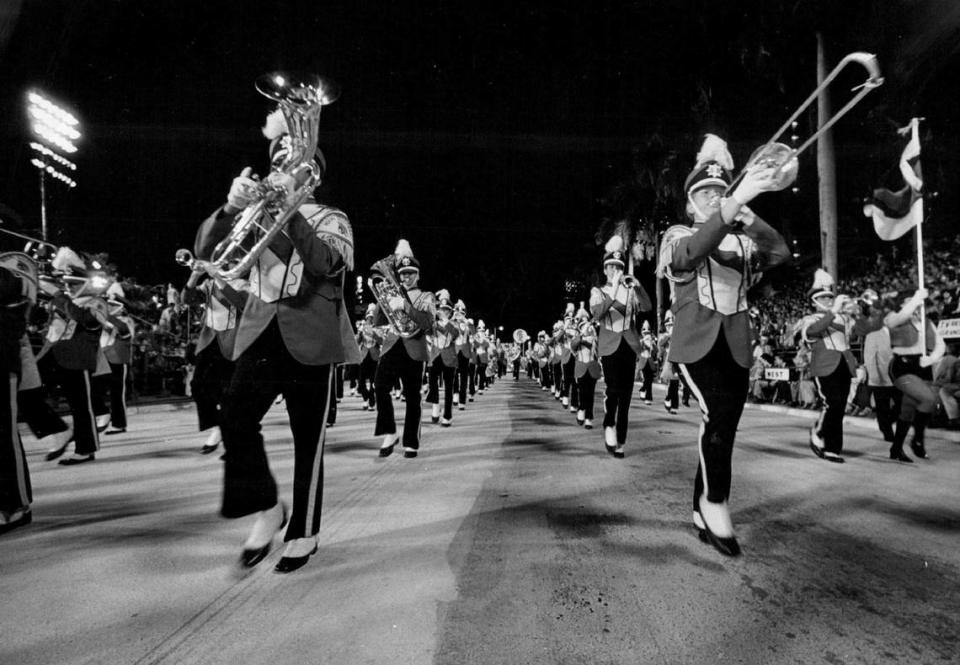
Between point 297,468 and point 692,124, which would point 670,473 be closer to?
point 297,468

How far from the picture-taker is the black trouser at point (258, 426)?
117 inches

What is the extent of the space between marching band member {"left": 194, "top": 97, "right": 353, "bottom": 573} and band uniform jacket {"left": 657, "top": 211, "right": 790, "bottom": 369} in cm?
189

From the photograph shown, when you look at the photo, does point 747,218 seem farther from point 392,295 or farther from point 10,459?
point 10,459

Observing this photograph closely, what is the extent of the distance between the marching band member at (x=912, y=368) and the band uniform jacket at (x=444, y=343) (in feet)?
21.3

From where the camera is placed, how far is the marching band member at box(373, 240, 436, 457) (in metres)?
6.82

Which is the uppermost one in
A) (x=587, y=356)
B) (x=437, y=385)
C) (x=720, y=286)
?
(x=720, y=286)

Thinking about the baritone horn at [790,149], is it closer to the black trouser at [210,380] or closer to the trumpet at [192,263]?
the trumpet at [192,263]

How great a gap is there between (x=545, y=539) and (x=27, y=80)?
15297mm

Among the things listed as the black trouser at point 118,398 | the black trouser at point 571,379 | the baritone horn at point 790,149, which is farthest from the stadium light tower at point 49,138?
the baritone horn at point 790,149

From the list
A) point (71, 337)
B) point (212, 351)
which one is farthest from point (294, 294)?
point (71, 337)

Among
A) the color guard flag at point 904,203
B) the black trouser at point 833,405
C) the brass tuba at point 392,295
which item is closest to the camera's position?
the brass tuba at point 392,295

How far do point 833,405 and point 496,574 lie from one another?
556 cm

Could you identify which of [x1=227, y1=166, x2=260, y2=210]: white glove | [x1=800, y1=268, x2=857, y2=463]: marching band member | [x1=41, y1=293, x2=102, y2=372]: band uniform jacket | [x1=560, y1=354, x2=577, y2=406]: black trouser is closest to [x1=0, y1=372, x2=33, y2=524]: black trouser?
[x1=227, y1=166, x2=260, y2=210]: white glove

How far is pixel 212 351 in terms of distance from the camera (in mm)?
6625
